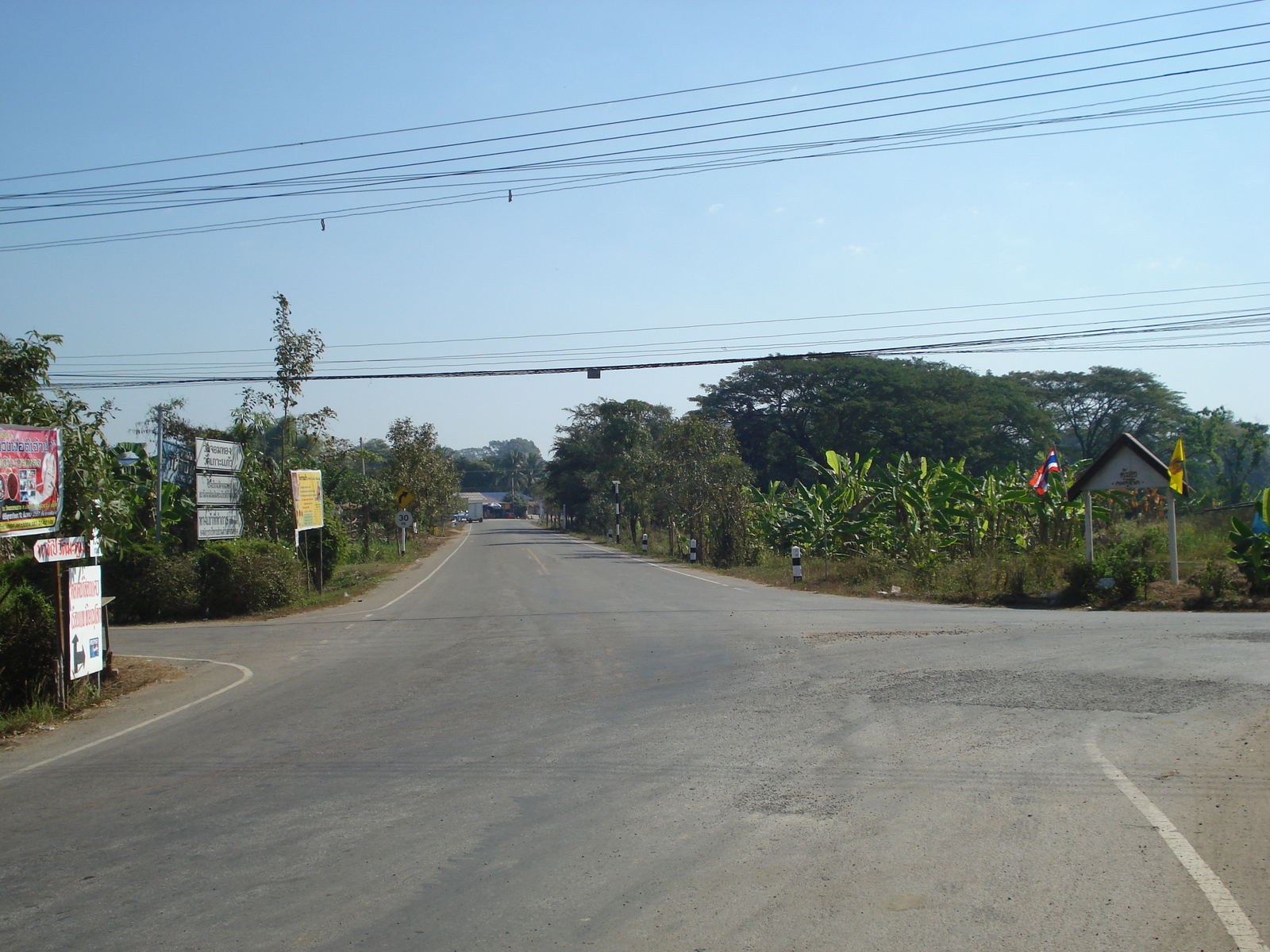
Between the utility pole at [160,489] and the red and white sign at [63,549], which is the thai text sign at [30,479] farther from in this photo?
the utility pole at [160,489]

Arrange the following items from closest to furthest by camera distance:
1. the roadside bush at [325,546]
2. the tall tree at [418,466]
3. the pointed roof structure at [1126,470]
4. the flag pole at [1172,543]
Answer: the flag pole at [1172,543]
the pointed roof structure at [1126,470]
the roadside bush at [325,546]
the tall tree at [418,466]

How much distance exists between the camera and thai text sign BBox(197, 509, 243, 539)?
2027cm

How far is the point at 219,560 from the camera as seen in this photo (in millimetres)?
20094

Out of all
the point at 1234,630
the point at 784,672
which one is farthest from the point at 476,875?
the point at 1234,630

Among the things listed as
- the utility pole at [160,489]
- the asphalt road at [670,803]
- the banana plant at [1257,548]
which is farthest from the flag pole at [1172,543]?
the utility pole at [160,489]

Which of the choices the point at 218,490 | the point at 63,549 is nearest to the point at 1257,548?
the point at 63,549

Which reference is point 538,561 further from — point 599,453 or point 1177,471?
point 599,453

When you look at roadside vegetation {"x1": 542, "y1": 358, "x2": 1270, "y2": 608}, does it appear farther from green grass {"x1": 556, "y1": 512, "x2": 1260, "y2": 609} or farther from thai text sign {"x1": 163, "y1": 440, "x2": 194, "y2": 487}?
thai text sign {"x1": 163, "y1": 440, "x2": 194, "y2": 487}

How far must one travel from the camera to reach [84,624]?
11.2m

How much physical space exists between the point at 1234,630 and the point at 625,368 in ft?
46.1

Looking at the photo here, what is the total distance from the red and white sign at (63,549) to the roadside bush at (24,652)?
87 cm

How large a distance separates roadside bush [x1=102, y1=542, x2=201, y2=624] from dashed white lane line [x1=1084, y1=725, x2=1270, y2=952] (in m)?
18.3

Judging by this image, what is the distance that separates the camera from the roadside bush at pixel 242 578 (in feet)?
66.1

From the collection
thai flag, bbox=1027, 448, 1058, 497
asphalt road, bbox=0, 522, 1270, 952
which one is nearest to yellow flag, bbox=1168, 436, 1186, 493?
thai flag, bbox=1027, 448, 1058, 497
